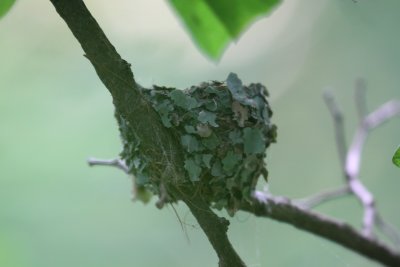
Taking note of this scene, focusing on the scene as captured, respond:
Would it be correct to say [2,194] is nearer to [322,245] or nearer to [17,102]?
[17,102]

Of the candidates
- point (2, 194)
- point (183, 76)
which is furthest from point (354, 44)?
Answer: point (2, 194)

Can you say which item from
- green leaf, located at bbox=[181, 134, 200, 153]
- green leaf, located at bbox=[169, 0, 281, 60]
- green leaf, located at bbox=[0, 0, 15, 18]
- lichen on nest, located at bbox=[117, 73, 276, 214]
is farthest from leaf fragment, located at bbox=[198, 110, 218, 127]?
green leaf, located at bbox=[0, 0, 15, 18]

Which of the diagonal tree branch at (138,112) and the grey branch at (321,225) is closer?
the diagonal tree branch at (138,112)

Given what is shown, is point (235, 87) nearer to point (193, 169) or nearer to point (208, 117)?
point (208, 117)

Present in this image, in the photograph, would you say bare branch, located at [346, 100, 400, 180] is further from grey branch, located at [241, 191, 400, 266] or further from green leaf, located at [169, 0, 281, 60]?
green leaf, located at [169, 0, 281, 60]

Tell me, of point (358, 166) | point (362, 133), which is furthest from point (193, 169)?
point (362, 133)

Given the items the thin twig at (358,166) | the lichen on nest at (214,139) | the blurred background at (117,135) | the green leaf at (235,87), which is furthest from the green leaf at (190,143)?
the blurred background at (117,135)

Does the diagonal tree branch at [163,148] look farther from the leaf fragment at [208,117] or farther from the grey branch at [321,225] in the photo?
the leaf fragment at [208,117]
